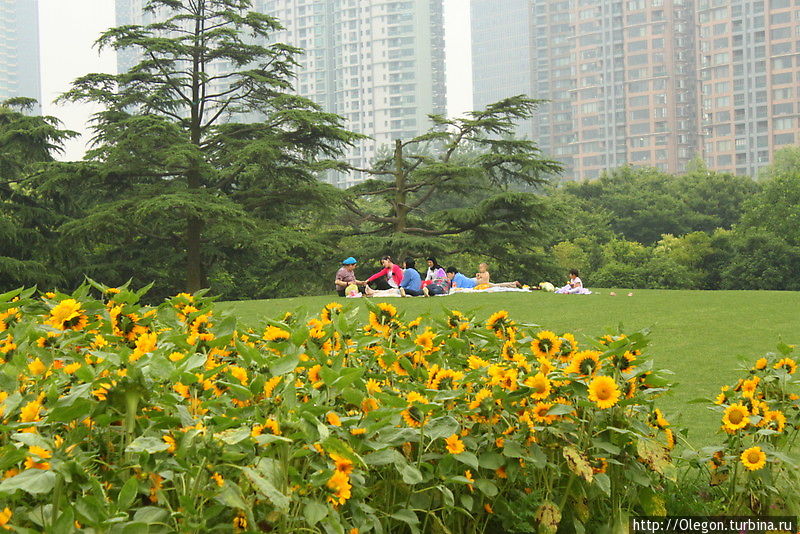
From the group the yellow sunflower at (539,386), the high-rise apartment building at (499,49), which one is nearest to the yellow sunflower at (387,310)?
the yellow sunflower at (539,386)

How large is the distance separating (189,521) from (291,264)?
59.1 ft

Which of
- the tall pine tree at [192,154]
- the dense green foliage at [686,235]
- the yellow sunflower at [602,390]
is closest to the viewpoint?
the yellow sunflower at [602,390]

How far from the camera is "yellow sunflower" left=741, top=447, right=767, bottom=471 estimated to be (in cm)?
215

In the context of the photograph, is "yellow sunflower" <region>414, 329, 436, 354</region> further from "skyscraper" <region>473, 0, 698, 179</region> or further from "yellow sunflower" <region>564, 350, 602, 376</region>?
"skyscraper" <region>473, 0, 698, 179</region>

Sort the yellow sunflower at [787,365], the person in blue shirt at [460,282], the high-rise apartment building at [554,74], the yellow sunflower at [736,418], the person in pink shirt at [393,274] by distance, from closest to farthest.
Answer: the yellow sunflower at [736,418] < the yellow sunflower at [787,365] < the person in pink shirt at [393,274] < the person in blue shirt at [460,282] < the high-rise apartment building at [554,74]

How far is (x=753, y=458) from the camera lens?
85.9 inches

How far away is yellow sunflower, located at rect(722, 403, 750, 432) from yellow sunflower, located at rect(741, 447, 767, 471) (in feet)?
0.23

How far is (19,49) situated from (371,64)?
86.4 metres

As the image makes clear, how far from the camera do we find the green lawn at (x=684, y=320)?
557 centimetres

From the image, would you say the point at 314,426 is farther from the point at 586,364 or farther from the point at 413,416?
the point at 586,364

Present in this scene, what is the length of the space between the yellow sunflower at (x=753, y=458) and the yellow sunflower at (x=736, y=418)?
0.07 meters

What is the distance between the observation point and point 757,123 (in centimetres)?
6438

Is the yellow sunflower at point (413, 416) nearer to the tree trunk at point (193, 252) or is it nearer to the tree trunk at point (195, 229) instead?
the tree trunk at point (195, 229)

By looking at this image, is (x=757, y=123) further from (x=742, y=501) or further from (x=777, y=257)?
(x=742, y=501)
